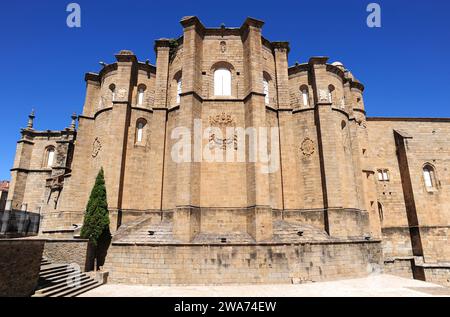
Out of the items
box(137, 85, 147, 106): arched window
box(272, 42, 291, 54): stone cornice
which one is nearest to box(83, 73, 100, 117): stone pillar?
box(137, 85, 147, 106): arched window

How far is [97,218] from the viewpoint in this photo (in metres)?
14.5

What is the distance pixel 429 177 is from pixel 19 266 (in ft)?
102

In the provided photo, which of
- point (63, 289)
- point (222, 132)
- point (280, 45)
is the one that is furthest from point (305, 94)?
point (63, 289)

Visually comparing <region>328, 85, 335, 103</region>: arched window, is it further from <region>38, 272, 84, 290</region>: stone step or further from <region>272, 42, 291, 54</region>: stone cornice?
<region>38, 272, 84, 290</region>: stone step

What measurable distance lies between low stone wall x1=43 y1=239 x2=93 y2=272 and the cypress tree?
0.56 meters

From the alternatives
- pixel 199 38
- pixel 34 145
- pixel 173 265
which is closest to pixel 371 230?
pixel 173 265

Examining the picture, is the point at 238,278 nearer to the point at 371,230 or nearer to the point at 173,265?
the point at 173,265

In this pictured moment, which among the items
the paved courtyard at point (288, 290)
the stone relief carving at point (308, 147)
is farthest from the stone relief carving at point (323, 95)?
the paved courtyard at point (288, 290)

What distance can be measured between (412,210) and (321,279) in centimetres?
1593

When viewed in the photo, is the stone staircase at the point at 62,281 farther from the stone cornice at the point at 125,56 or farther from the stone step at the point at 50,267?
the stone cornice at the point at 125,56

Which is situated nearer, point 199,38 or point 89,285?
point 89,285

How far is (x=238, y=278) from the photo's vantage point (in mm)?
12445

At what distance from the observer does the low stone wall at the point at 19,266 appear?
859cm

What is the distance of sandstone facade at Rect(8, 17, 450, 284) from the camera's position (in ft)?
47.5
